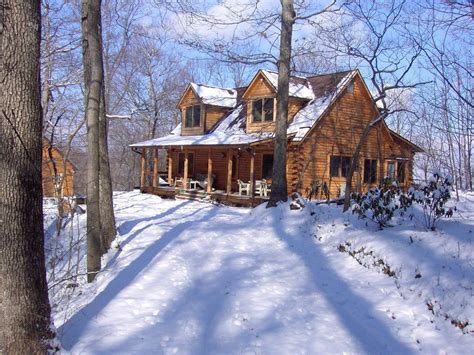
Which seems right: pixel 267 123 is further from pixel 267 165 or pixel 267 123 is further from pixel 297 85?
pixel 297 85

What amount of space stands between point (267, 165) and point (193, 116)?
573 cm

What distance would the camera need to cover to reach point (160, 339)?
5109mm

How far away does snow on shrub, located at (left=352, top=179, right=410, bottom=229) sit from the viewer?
29.5 ft

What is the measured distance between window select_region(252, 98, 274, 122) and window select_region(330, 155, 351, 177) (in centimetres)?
334

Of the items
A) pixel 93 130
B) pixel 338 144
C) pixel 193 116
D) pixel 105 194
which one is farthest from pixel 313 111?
pixel 93 130

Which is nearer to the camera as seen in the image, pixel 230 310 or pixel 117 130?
pixel 230 310

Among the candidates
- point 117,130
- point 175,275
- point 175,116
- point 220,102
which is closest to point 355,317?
point 175,275

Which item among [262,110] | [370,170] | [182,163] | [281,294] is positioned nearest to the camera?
[281,294]

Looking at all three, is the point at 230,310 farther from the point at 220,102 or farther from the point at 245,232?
the point at 220,102

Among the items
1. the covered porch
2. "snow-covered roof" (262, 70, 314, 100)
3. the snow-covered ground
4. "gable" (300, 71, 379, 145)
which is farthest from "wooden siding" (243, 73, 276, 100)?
the snow-covered ground

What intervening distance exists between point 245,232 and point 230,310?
15.3ft

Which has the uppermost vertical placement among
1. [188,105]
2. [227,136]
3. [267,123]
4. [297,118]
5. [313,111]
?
[188,105]

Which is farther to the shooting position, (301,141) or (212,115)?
(212,115)

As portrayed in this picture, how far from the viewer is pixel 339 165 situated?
20109 mm
